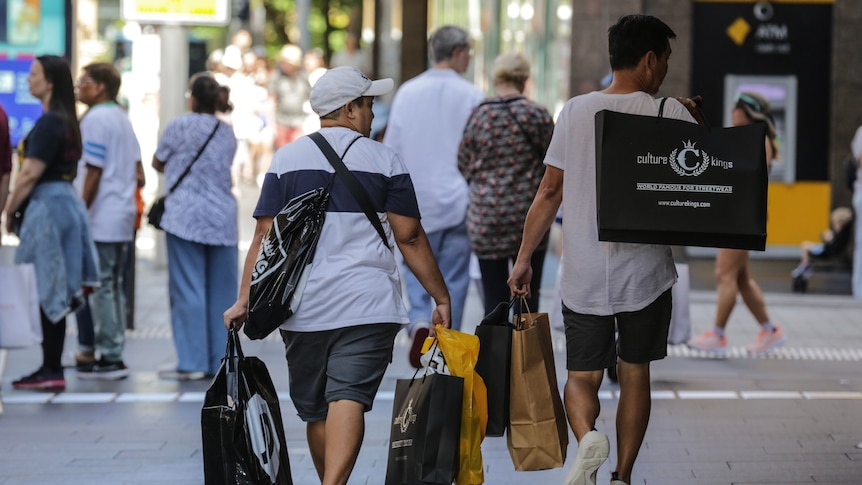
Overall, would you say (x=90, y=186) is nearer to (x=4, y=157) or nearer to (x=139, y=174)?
(x=139, y=174)

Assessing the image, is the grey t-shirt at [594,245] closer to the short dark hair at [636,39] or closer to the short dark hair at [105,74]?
the short dark hair at [636,39]

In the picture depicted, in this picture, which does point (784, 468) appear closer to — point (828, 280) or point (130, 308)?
point (130, 308)

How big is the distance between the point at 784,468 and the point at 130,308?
529cm

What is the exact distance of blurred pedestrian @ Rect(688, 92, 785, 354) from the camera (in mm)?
8961

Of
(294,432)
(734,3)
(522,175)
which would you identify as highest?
(734,3)

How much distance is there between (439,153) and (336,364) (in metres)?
3.53

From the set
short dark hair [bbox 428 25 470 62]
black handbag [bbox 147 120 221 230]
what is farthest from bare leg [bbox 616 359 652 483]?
black handbag [bbox 147 120 221 230]

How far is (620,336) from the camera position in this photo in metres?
5.61

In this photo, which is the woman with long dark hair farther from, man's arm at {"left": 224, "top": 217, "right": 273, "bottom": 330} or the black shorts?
the black shorts

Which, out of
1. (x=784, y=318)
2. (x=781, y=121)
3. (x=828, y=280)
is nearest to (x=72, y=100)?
(x=784, y=318)

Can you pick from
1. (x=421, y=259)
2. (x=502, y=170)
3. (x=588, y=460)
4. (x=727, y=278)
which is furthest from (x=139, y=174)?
(x=588, y=460)

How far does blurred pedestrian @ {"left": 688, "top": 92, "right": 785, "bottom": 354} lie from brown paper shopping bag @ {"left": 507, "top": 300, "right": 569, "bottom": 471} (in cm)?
385

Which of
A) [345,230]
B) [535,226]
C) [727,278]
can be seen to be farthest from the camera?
[727,278]

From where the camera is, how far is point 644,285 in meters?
5.48
